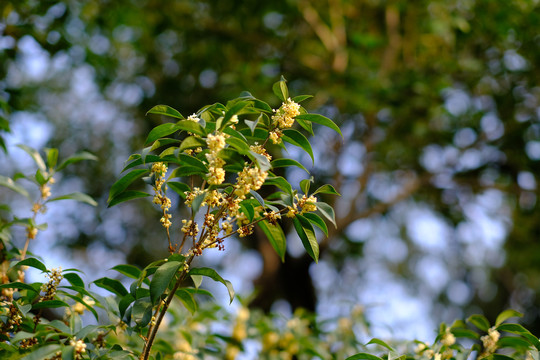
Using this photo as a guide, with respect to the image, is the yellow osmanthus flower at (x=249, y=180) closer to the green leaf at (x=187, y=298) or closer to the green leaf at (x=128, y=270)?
the green leaf at (x=187, y=298)

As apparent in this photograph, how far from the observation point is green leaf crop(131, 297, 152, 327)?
3.07 feet

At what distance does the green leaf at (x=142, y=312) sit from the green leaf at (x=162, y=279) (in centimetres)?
5

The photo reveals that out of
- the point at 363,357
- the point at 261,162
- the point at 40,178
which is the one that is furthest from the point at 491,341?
the point at 40,178

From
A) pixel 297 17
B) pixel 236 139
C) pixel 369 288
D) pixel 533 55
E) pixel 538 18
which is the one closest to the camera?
pixel 236 139

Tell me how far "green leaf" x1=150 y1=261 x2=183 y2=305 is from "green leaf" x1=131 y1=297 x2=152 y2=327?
47 millimetres

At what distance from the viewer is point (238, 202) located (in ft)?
3.28

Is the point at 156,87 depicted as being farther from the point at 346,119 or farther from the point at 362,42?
the point at 362,42

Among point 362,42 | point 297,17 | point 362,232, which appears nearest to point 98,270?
point 362,232

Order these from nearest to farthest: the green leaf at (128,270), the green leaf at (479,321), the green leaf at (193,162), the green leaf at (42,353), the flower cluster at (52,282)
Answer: the green leaf at (42,353) → the green leaf at (193,162) → the flower cluster at (52,282) → the green leaf at (128,270) → the green leaf at (479,321)

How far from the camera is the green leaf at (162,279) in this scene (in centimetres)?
89

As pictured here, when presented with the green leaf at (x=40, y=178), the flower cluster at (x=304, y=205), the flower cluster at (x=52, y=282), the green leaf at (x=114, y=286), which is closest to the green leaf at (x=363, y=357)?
the flower cluster at (x=304, y=205)

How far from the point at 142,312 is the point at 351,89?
10.4 ft

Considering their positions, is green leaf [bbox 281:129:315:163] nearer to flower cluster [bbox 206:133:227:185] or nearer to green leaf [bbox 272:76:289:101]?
green leaf [bbox 272:76:289:101]

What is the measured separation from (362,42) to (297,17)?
0.97m
